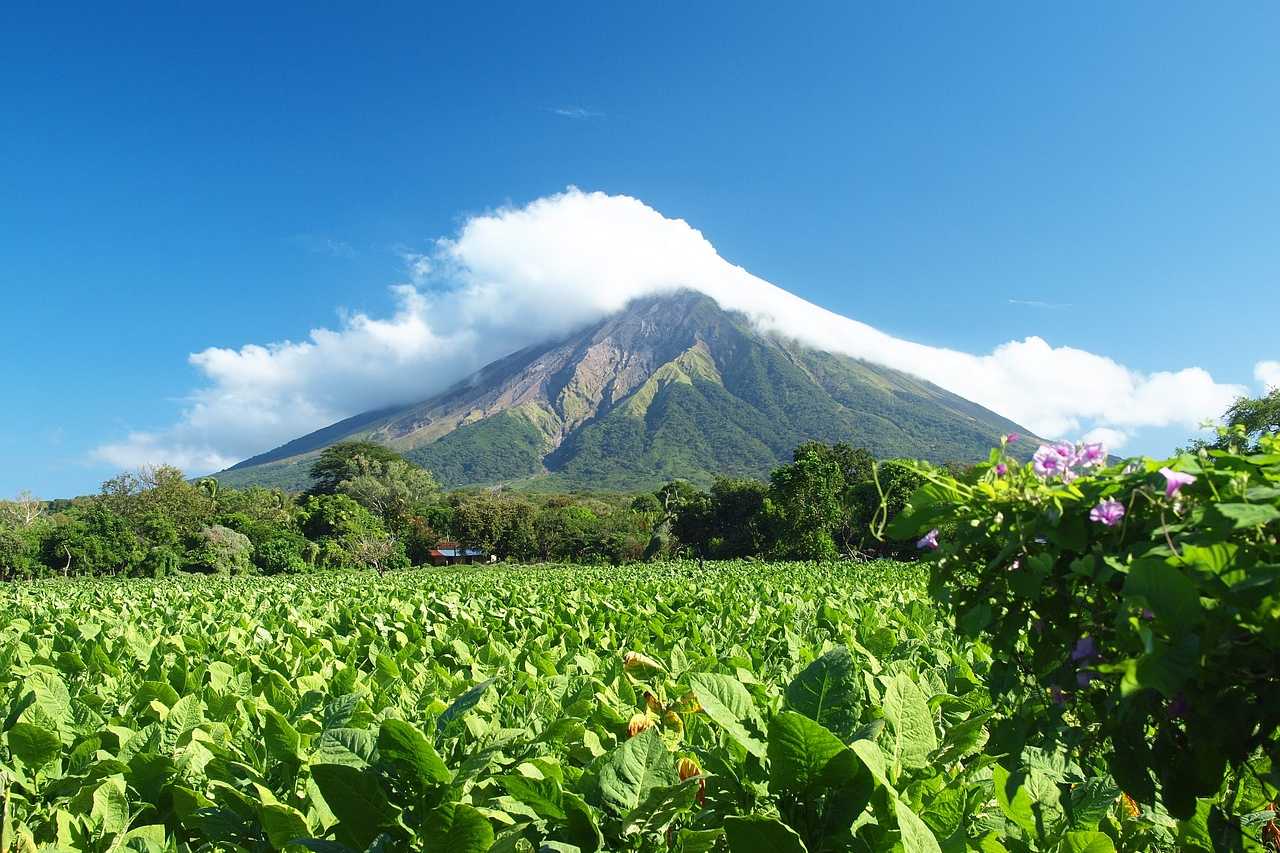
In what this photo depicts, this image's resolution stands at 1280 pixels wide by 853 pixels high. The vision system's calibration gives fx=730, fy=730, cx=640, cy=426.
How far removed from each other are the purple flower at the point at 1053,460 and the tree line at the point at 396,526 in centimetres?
2759

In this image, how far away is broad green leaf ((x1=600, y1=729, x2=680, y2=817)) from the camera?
168 cm

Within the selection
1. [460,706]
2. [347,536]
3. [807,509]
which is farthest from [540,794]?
[347,536]

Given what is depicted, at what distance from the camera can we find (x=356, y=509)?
59.2 metres

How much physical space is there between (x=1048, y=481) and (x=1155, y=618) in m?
0.43

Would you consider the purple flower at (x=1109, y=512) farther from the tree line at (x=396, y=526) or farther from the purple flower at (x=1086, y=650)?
the tree line at (x=396, y=526)

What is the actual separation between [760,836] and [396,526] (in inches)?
2988

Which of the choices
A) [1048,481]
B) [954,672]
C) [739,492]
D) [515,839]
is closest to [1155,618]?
[1048,481]

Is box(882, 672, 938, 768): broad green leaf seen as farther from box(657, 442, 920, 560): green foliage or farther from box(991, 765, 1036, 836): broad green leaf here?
box(657, 442, 920, 560): green foliage

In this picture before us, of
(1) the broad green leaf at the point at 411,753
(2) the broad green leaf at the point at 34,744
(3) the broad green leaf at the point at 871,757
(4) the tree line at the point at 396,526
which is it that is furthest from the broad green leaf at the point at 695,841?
(4) the tree line at the point at 396,526

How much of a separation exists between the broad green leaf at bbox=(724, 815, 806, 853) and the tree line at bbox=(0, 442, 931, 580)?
27708 mm

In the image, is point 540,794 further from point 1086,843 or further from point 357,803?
point 1086,843

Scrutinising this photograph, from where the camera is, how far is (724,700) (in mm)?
1832

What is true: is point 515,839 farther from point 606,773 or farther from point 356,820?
point 356,820

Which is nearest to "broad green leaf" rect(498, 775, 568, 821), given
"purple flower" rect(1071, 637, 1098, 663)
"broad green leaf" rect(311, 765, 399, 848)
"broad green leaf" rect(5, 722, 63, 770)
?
"broad green leaf" rect(311, 765, 399, 848)
